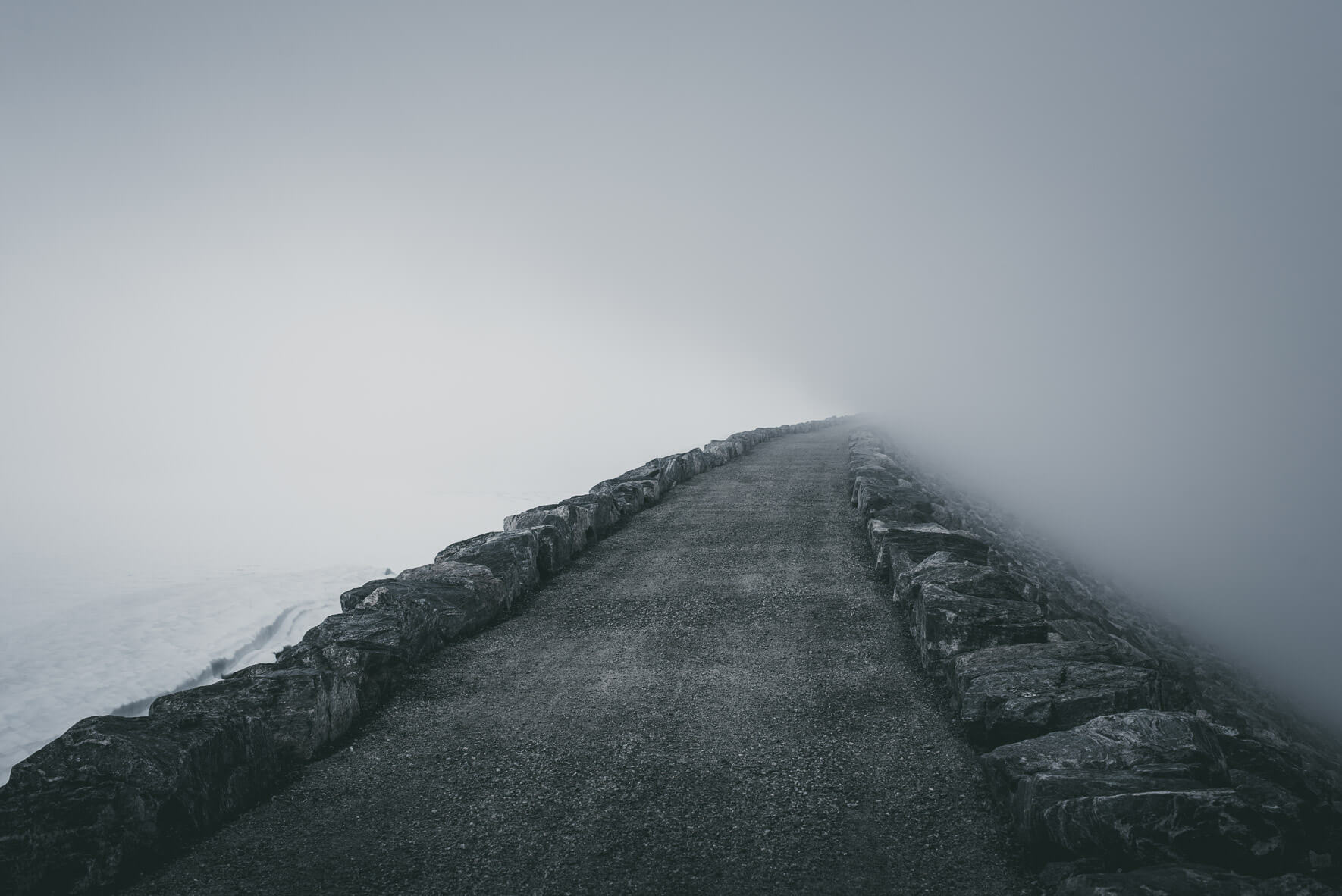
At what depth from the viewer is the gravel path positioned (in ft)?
9.46

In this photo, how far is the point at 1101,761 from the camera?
312 cm

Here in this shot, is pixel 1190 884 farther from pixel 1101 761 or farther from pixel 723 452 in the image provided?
pixel 723 452

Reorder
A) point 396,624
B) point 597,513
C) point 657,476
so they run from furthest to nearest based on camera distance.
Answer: point 657,476
point 597,513
point 396,624

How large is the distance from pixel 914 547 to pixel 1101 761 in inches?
144

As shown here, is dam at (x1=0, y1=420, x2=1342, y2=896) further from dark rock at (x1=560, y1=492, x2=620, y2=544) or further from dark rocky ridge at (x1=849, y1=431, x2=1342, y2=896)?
dark rock at (x1=560, y1=492, x2=620, y2=544)

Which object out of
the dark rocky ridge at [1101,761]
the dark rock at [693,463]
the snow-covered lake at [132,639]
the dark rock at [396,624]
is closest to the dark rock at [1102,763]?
the dark rocky ridge at [1101,761]

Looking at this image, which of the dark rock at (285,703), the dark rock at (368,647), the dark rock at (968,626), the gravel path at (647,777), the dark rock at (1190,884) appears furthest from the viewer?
the dark rock at (968,626)

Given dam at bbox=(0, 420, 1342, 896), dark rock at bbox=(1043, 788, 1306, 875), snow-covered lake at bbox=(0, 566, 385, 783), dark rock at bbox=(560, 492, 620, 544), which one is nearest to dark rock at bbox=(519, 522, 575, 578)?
dark rock at bbox=(560, 492, 620, 544)

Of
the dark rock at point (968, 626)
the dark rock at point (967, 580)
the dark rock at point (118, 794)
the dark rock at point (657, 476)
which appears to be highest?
the dark rock at point (657, 476)

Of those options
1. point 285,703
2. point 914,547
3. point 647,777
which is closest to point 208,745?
point 285,703

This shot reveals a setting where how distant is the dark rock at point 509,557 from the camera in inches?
253

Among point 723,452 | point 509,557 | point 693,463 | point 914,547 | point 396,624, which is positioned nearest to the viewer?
point 396,624

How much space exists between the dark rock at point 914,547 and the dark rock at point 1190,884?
11.9 feet

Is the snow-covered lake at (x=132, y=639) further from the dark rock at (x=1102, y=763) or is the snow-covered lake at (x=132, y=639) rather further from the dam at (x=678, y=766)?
the dark rock at (x=1102, y=763)
